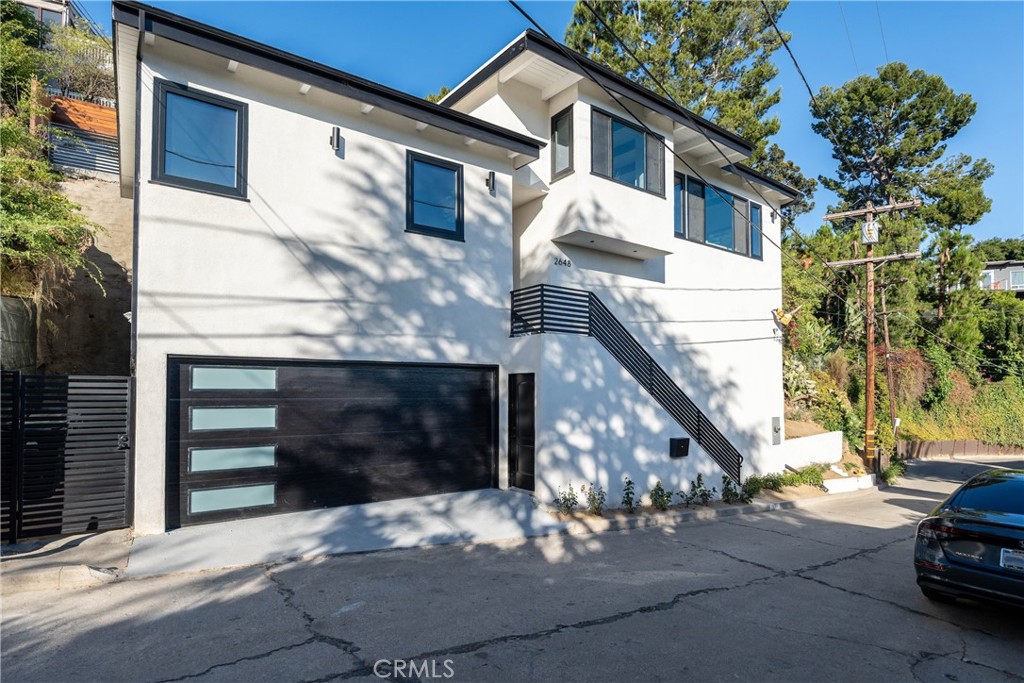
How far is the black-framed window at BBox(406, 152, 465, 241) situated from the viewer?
10.7m

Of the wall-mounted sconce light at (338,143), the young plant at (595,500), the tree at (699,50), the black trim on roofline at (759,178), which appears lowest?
the young plant at (595,500)

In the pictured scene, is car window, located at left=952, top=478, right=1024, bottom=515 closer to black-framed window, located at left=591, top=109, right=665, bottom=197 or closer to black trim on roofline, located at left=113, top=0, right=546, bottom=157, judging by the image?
black-framed window, located at left=591, top=109, right=665, bottom=197

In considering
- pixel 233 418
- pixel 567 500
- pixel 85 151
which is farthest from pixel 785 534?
pixel 85 151

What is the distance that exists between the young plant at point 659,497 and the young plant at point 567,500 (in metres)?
1.97

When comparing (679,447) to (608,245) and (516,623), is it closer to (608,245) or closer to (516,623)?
(608,245)

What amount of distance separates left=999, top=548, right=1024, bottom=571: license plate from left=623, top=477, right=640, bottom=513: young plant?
252 inches

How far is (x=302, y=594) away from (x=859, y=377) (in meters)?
28.5

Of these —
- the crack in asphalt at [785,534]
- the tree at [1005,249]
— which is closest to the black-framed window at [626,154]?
the crack in asphalt at [785,534]

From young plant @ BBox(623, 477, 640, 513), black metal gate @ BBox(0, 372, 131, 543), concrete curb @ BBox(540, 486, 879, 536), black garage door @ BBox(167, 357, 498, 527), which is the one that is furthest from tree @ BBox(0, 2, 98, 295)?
young plant @ BBox(623, 477, 640, 513)

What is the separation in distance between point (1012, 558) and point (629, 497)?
6590 mm

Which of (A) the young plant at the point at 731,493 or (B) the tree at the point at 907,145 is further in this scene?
(B) the tree at the point at 907,145

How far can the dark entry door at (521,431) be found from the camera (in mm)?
11133

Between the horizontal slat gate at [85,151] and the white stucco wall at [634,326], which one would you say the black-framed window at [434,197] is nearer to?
the white stucco wall at [634,326]

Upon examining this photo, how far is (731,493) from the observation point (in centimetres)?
1343
